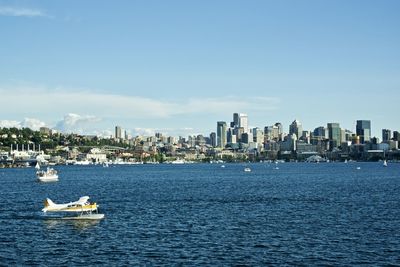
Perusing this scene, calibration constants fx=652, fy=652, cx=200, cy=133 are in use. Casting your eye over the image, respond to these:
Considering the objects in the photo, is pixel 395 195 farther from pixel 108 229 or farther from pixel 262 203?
pixel 108 229

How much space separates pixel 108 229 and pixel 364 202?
149 ft

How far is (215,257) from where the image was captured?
49719 mm

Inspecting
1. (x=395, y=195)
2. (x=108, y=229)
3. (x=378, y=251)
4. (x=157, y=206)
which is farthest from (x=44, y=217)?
(x=395, y=195)

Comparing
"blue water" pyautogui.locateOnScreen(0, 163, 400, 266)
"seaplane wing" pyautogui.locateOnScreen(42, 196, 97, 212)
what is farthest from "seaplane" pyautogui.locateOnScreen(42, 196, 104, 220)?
"blue water" pyautogui.locateOnScreen(0, 163, 400, 266)

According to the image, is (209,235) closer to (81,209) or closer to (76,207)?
(81,209)

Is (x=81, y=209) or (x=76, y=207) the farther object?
(x=76, y=207)

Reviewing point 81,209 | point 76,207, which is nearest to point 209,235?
point 81,209

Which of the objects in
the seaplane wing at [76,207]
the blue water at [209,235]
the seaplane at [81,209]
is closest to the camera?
the blue water at [209,235]

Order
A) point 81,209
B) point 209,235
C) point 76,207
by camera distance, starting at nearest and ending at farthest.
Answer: point 209,235 < point 81,209 < point 76,207

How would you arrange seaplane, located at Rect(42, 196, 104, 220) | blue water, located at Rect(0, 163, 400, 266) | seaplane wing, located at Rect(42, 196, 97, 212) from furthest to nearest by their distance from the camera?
seaplane wing, located at Rect(42, 196, 97, 212)
seaplane, located at Rect(42, 196, 104, 220)
blue water, located at Rect(0, 163, 400, 266)

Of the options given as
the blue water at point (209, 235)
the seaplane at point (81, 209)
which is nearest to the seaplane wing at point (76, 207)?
the seaplane at point (81, 209)

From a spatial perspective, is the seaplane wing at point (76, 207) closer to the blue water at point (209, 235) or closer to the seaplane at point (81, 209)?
the seaplane at point (81, 209)

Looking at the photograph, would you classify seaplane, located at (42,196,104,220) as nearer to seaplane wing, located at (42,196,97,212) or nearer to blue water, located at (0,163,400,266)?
seaplane wing, located at (42,196,97,212)

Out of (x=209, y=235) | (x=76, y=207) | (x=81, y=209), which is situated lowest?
(x=209, y=235)
